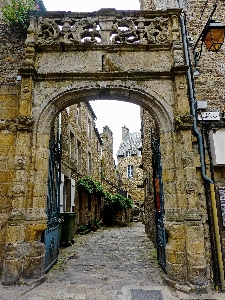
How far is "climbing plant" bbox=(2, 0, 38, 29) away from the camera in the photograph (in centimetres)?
506

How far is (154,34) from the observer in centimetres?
488

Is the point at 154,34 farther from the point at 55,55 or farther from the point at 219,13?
the point at 55,55

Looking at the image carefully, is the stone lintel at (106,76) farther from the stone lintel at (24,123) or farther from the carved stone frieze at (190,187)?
the carved stone frieze at (190,187)

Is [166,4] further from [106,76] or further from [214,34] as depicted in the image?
[106,76]

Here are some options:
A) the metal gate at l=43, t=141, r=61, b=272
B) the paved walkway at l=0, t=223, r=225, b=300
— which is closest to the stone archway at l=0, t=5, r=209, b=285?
the paved walkway at l=0, t=223, r=225, b=300

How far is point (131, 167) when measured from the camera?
26.3 meters

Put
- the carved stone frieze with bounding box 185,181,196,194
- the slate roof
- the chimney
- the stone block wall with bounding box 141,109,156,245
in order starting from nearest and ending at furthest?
the carved stone frieze with bounding box 185,181,196,194 → the stone block wall with bounding box 141,109,156,245 → the slate roof → the chimney

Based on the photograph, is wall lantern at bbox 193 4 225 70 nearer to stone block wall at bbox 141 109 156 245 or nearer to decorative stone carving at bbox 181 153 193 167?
decorative stone carving at bbox 181 153 193 167

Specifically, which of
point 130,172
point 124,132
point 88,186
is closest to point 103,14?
point 88,186

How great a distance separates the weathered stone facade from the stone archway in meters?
0.02

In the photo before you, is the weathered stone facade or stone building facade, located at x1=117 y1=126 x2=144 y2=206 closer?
the weathered stone facade

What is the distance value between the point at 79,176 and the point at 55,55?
24.1ft

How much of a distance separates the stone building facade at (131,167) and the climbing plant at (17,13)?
1858 cm

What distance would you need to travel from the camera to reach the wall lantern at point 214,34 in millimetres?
3928
